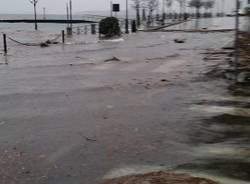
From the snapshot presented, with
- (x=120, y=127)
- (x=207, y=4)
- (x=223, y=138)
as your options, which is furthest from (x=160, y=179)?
(x=207, y=4)

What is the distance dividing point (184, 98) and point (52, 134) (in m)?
4.27

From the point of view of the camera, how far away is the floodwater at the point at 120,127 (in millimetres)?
6957

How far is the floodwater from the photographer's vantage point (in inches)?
274

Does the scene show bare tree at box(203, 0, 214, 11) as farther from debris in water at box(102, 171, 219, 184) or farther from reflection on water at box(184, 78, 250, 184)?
debris in water at box(102, 171, 219, 184)

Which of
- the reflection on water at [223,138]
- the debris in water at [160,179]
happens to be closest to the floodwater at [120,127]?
the reflection on water at [223,138]

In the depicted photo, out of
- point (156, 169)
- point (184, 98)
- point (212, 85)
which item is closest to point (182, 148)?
point (156, 169)

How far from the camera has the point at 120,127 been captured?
9367 mm

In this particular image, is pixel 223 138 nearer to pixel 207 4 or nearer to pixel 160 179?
pixel 160 179

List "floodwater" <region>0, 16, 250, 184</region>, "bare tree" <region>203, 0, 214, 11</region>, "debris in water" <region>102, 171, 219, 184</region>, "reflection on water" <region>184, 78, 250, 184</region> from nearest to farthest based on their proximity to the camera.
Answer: "debris in water" <region>102, 171, 219, 184</region> → "reflection on water" <region>184, 78, 250, 184</region> → "floodwater" <region>0, 16, 250, 184</region> → "bare tree" <region>203, 0, 214, 11</region>

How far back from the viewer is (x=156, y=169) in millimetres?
6816

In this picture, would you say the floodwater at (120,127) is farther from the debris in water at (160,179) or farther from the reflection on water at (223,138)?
the debris in water at (160,179)

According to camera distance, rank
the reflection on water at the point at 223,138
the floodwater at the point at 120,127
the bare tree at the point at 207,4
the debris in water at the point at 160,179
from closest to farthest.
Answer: the debris in water at the point at 160,179
the reflection on water at the point at 223,138
the floodwater at the point at 120,127
the bare tree at the point at 207,4

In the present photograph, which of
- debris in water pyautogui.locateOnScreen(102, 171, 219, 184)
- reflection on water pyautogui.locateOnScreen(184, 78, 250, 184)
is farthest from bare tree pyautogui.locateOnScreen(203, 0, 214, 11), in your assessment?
debris in water pyautogui.locateOnScreen(102, 171, 219, 184)

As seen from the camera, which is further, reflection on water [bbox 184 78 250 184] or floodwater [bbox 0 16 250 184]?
floodwater [bbox 0 16 250 184]
